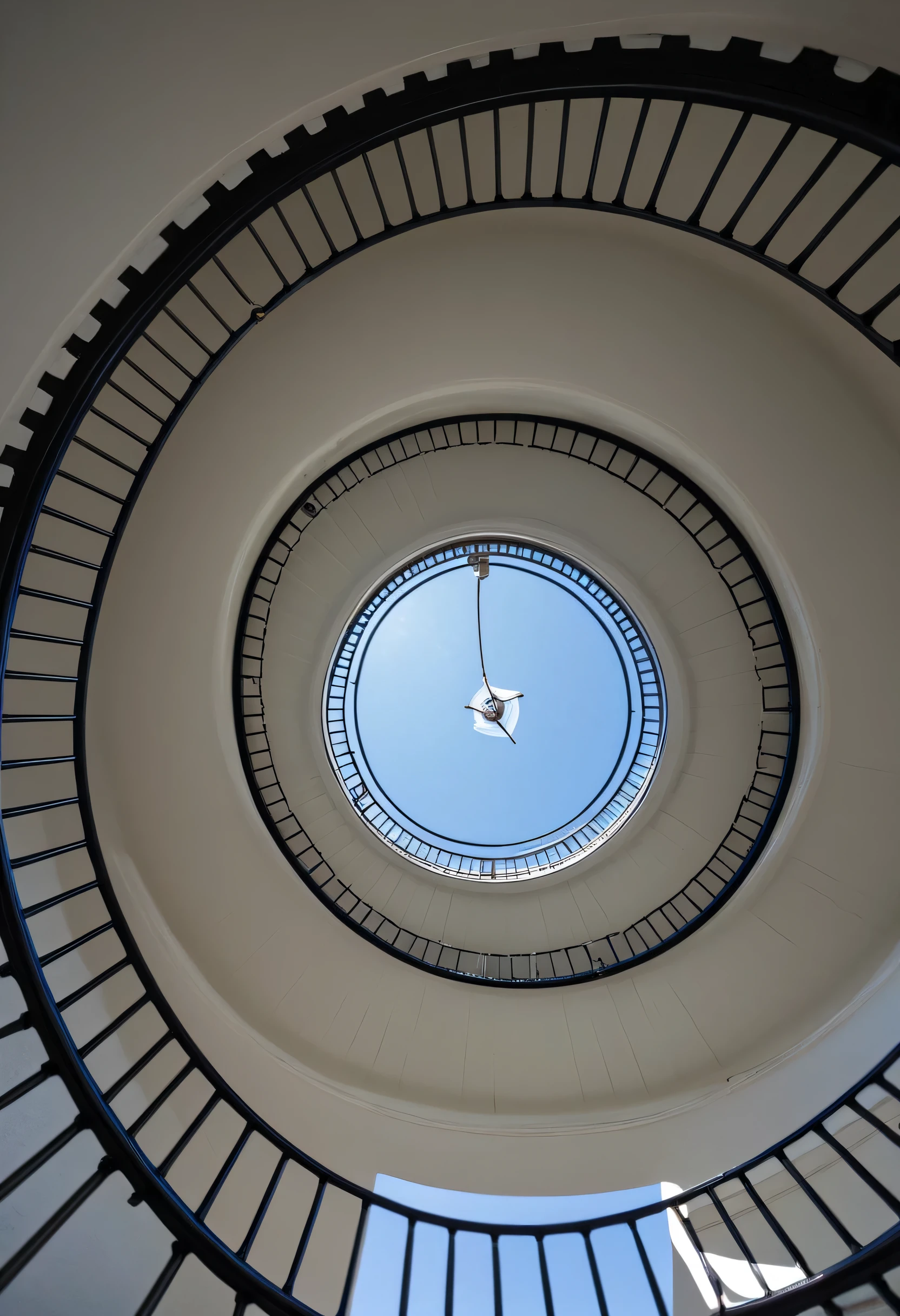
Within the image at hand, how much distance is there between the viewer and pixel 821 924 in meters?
4.86

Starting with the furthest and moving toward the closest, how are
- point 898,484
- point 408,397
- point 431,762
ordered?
point 431,762 < point 408,397 < point 898,484

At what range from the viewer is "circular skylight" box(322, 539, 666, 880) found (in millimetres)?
5910

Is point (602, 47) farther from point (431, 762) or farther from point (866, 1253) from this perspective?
point (431, 762)

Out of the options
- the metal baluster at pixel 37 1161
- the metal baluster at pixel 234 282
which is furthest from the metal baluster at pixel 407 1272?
the metal baluster at pixel 234 282

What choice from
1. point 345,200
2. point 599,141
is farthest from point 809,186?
point 345,200

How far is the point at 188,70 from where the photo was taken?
7.29 ft

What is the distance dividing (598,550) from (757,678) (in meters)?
1.88

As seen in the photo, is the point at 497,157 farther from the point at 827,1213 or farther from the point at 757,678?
the point at 827,1213

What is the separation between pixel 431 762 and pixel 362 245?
7530mm

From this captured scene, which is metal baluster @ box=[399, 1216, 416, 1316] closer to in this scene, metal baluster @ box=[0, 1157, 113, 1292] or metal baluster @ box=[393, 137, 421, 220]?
metal baluster @ box=[0, 1157, 113, 1292]

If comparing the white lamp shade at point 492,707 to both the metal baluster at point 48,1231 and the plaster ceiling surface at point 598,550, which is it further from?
the metal baluster at point 48,1231

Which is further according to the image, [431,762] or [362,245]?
[431,762]

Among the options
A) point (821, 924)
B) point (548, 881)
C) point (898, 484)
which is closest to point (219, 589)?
point (548, 881)

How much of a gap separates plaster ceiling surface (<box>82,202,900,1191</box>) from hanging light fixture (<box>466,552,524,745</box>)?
3.38 metres
